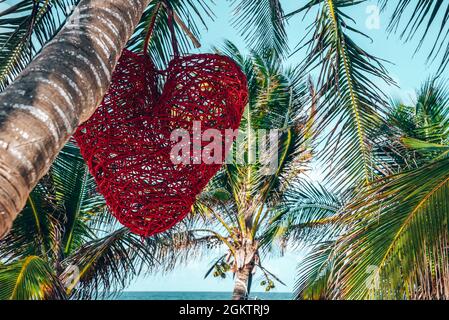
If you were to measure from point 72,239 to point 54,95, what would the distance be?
588 cm

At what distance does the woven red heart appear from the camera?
2168mm

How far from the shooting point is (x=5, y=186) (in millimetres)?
1173

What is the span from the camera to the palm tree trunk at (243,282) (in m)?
7.23

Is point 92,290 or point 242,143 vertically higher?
point 242,143

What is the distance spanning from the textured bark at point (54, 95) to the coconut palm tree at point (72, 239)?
3.71 m

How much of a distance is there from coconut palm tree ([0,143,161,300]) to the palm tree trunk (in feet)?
5.03

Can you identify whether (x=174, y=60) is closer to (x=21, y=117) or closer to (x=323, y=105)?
(x=21, y=117)

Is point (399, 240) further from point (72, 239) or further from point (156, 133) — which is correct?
point (72, 239)

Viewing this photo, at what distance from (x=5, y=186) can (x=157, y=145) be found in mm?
1067

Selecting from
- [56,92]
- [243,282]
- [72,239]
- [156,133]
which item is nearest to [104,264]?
[72,239]

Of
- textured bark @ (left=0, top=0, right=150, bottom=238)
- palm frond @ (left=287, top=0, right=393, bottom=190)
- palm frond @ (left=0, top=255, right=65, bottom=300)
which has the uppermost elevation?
palm frond @ (left=287, top=0, right=393, bottom=190)

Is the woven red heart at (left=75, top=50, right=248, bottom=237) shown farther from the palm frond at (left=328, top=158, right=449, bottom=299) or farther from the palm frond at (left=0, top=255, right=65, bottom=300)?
the palm frond at (left=0, top=255, right=65, bottom=300)

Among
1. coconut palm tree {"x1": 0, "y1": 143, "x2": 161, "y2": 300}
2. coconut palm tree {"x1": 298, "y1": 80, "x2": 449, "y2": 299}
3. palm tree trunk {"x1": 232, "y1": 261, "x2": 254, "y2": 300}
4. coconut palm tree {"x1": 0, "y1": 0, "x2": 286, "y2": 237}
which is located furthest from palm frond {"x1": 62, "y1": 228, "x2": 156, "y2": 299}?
coconut palm tree {"x1": 0, "y1": 0, "x2": 286, "y2": 237}

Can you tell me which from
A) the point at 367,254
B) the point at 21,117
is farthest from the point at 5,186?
the point at 367,254
